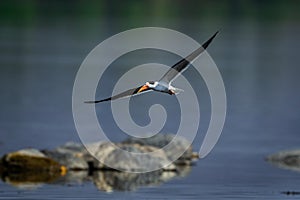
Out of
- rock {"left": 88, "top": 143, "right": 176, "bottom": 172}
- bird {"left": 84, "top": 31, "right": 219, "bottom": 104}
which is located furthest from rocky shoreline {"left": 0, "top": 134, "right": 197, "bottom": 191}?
bird {"left": 84, "top": 31, "right": 219, "bottom": 104}

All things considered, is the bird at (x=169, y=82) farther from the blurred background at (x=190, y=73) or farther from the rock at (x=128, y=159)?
the rock at (x=128, y=159)

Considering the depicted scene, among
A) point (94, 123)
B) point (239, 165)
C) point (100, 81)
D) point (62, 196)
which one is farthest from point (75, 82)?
point (62, 196)

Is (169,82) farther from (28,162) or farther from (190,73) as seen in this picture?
(190,73)

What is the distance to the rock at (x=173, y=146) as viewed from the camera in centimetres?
2561

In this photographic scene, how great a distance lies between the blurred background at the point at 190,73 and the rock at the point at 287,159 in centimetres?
26

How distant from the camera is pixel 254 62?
5656 cm

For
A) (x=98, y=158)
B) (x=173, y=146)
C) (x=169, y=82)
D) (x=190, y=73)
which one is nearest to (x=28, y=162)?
(x=98, y=158)

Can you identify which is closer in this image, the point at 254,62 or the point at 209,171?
the point at 209,171

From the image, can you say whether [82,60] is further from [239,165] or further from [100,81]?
[239,165]

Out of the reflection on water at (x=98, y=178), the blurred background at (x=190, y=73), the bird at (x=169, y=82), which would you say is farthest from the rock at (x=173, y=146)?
the bird at (x=169, y=82)

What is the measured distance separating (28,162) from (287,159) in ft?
17.3

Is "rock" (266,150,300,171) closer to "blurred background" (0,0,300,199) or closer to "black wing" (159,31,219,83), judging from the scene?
"blurred background" (0,0,300,199)

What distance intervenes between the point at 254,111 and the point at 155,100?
3.74 metres

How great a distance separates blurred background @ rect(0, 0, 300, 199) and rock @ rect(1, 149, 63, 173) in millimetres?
1556
